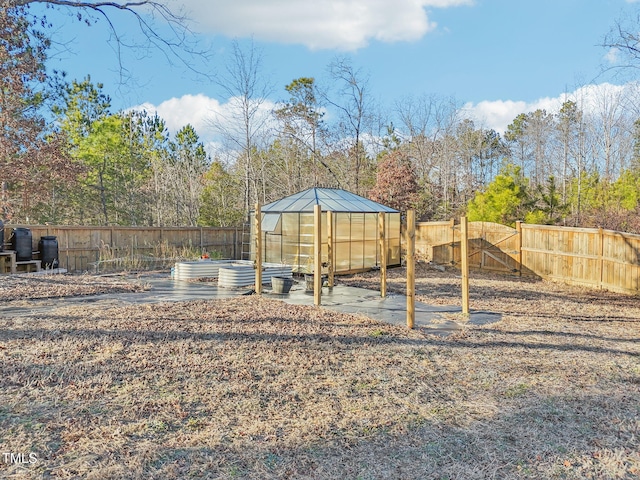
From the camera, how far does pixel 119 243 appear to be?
14.4 metres

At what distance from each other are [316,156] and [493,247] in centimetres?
1061

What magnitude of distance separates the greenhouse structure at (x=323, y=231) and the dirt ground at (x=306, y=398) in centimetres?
632

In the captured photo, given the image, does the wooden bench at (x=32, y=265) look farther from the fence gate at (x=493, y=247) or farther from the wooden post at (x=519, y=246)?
the wooden post at (x=519, y=246)

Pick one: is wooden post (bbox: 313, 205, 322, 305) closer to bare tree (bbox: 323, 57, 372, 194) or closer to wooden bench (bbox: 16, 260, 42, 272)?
wooden bench (bbox: 16, 260, 42, 272)

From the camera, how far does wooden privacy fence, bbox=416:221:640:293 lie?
10.2 m

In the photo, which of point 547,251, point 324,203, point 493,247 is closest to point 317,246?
point 324,203

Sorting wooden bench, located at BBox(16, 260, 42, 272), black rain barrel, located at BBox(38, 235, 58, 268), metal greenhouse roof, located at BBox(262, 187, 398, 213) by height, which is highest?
metal greenhouse roof, located at BBox(262, 187, 398, 213)

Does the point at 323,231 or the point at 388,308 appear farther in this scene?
the point at 323,231

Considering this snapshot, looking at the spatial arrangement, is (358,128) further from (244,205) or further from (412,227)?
(412,227)

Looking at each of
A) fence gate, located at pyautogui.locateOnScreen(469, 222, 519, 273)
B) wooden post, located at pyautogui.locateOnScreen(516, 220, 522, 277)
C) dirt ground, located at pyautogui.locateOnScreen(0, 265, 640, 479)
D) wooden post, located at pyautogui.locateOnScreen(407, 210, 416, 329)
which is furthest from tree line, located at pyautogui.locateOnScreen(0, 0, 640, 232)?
dirt ground, located at pyautogui.locateOnScreen(0, 265, 640, 479)

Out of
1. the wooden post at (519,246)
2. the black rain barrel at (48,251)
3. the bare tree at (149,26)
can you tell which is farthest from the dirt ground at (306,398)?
the black rain barrel at (48,251)

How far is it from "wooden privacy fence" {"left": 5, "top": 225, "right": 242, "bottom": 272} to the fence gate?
8603mm

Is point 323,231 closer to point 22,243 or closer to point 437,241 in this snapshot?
point 437,241

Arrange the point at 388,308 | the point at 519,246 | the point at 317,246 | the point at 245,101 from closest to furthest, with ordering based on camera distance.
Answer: the point at 317,246, the point at 388,308, the point at 519,246, the point at 245,101
